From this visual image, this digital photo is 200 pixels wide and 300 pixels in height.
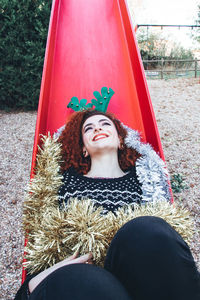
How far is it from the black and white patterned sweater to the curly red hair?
113 mm

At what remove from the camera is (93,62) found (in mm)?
1774

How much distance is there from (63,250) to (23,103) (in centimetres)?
271

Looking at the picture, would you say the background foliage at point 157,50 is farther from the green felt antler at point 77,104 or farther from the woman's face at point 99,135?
the woman's face at point 99,135

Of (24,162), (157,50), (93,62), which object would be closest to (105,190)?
(93,62)

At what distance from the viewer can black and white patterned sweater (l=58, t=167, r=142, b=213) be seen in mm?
1103

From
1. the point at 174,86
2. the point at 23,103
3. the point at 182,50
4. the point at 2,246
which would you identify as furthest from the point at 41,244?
the point at 182,50

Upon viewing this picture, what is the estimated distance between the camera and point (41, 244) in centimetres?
90

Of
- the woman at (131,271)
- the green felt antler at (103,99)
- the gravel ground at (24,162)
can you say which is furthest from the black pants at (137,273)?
the green felt antler at (103,99)

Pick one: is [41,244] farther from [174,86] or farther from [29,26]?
[174,86]

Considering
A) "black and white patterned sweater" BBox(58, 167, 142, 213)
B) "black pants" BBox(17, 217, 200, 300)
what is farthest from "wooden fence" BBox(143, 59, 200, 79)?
"black pants" BBox(17, 217, 200, 300)

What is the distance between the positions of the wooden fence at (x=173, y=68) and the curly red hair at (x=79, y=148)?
5947 millimetres

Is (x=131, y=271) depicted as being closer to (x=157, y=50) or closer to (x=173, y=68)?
(x=173, y=68)

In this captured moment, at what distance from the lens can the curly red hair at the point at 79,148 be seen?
52.2 inches

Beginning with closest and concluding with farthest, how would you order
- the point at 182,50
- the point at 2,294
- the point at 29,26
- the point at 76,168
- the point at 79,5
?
the point at 2,294
the point at 76,168
the point at 79,5
the point at 29,26
the point at 182,50
